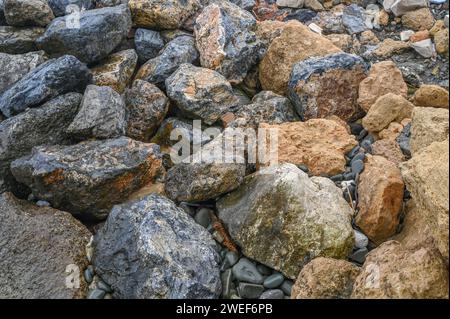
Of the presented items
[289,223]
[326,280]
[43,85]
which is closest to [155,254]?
[289,223]

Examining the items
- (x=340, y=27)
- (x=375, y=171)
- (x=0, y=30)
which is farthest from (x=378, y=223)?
(x=0, y=30)

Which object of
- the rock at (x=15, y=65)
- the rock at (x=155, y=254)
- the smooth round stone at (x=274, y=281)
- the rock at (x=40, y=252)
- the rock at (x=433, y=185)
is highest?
the rock at (x=433, y=185)

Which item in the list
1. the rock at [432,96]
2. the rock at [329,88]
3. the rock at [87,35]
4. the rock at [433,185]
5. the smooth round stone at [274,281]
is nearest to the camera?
the rock at [433,185]

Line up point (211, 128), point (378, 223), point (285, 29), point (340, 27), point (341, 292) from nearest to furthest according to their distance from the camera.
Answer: point (341, 292)
point (378, 223)
point (211, 128)
point (285, 29)
point (340, 27)

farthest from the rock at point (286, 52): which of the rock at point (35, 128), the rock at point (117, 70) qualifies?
the rock at point (35, 128)

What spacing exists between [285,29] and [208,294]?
424 centimetres

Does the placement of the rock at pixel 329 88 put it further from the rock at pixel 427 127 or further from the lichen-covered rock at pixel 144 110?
the lichen-covered rock at pixel 144 110

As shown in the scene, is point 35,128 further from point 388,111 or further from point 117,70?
point 388,111

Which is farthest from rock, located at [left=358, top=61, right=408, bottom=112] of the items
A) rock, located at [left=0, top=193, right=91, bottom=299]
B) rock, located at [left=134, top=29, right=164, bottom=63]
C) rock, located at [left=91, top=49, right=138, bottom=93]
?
rock, located at [left=0, top=193, right=91, bottom=299]

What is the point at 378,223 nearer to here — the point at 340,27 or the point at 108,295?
the point at 108,295

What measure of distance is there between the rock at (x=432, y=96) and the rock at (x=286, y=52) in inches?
60.0

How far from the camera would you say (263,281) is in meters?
4.29

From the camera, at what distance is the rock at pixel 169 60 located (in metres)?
6.51

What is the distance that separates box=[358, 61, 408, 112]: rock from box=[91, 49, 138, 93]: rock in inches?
122
